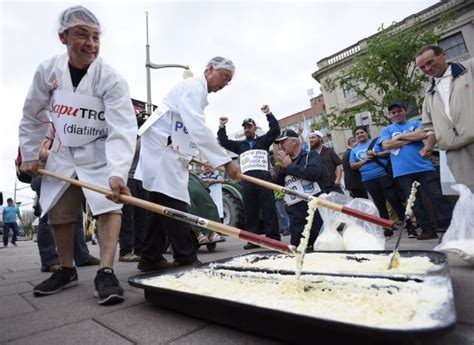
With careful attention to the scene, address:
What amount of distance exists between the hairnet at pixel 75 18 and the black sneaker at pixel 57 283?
5.44 feet

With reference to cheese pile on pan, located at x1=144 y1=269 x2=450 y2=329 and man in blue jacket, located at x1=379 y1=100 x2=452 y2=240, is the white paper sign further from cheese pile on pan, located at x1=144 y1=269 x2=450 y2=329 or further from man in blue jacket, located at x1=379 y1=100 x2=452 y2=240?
cheese pile on pan, located at x1=144 y1=269 x2=450 y2=329

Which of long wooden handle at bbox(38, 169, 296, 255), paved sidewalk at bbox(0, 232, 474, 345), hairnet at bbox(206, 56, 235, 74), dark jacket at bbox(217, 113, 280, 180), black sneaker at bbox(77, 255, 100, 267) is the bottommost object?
black sneaker at bbox(77, 255, 100, 267)

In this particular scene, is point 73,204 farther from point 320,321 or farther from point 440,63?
point 440,63

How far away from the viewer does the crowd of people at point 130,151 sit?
211 centimetres

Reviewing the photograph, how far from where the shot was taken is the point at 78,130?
2.15 meters

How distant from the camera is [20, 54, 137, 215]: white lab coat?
215cm

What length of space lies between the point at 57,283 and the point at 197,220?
46.2 inches

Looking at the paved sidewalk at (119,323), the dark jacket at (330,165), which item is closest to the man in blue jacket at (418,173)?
the dark jacket at (330,165)

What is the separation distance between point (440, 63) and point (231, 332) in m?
3.07

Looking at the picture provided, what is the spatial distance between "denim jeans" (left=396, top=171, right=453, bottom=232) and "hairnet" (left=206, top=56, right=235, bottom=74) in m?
2.46

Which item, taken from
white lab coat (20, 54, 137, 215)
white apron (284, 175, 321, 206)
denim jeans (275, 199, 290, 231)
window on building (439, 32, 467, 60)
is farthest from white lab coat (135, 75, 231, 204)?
window on building (439, 32, 467, 60)

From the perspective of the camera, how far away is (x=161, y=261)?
271 cm

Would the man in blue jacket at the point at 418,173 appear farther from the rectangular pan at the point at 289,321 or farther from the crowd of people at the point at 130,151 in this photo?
the rectangular pan at the point at 289,321

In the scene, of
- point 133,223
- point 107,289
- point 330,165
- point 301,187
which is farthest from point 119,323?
point 330,165
